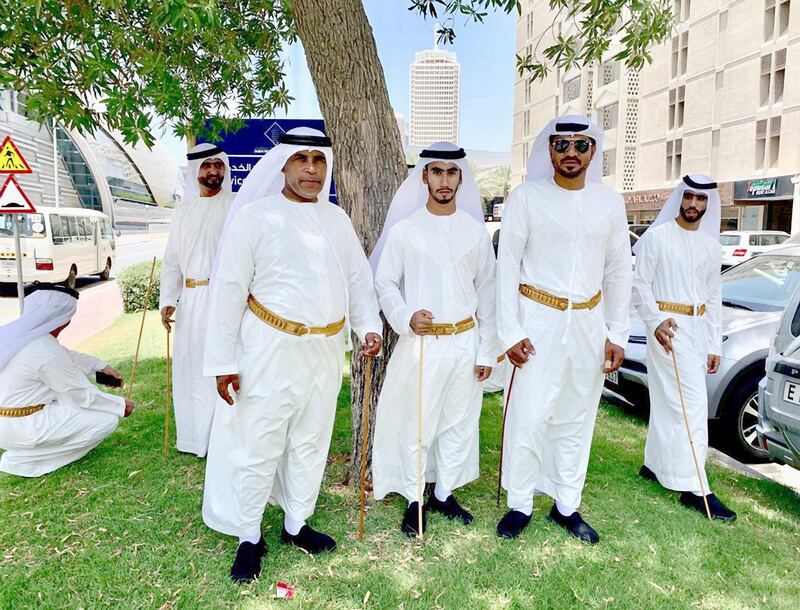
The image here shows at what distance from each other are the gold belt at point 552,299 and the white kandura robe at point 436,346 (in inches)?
8.7

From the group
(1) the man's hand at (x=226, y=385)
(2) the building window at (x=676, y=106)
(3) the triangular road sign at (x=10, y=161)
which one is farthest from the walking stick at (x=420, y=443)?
(2) the building window at (x=676, y=106)

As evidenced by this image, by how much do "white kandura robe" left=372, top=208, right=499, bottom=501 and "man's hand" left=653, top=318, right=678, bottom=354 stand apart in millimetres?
1044

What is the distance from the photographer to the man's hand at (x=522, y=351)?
2873mm

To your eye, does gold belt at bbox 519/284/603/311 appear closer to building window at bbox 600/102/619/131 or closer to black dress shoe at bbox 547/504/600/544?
black dress shoe at bbox 547/504/600/544

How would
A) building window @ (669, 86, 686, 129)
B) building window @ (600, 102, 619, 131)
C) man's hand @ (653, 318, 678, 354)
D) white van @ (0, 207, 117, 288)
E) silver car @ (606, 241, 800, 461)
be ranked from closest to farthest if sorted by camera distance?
man's hand @ (653, 318, 678, 354), silver car @ (606, 241, 800, 461), white van @ (0, 207, 117, 288), building window @ (669, 86, 686, 129), building window @ (600, 102, 619, 131)

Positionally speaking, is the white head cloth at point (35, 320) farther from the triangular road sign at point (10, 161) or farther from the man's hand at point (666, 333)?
the triangular road sign at point (10, 161)

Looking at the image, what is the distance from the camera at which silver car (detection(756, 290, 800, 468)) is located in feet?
10.3

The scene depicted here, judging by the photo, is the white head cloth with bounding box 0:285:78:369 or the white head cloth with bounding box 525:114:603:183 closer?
the white head cloth with bounding box 525:114:603:183

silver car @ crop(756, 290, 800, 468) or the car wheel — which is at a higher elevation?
silver car @ crop(756, 290, 800, 468)

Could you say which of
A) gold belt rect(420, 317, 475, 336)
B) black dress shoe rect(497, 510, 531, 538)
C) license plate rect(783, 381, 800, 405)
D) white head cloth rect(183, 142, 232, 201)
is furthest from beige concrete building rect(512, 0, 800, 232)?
black dress shoe rect(497, 510, 531, 538)

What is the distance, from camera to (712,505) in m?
3.37

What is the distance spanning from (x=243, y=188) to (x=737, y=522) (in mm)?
3088

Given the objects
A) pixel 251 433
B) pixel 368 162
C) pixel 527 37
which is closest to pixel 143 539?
pixel 251 433

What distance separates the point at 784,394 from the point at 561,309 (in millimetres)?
1331
